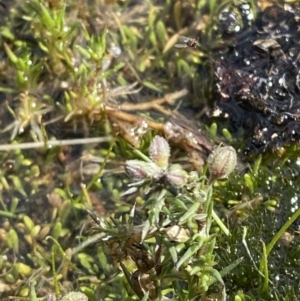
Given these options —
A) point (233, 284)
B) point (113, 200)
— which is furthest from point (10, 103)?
point (233, 284)

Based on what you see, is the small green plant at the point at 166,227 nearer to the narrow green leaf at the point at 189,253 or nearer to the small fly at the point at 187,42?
the narrow green leaf at the point at 189,253

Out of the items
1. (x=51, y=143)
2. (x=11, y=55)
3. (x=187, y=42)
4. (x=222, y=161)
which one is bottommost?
(x=51, y=143)

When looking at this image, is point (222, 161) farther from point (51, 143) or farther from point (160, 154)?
point (51, 143)

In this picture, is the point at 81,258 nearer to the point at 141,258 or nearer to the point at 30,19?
the point at 141,258

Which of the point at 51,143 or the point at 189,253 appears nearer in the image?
the point at 189,253

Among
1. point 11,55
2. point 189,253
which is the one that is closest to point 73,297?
point 189,253

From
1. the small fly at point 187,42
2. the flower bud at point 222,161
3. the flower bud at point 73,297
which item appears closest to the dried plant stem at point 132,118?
the small fly at point 187,42
